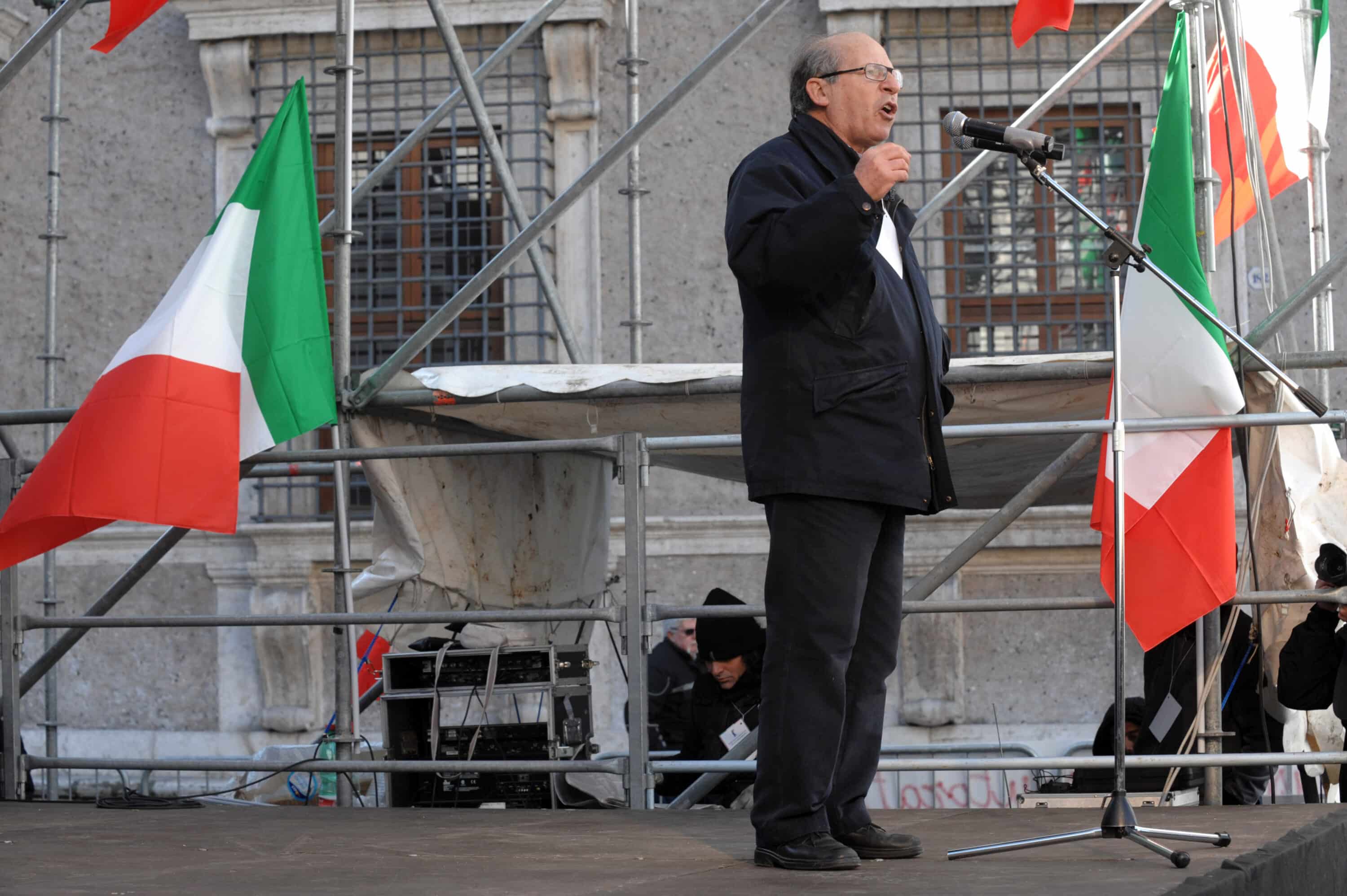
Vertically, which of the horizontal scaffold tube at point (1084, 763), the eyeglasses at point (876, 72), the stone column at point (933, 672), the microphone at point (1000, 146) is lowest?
the stone column at point (933, 672)

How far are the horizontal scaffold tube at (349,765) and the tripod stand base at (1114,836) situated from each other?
4.79 feet

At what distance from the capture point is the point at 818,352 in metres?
3.15

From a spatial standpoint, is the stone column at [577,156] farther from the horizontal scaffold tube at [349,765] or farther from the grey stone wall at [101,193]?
the horizontal scaffold tube at [349,765]

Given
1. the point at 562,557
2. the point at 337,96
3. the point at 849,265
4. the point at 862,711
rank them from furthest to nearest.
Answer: the point at 562,557, the point at 337,96, the point at 862,711, the point at 849,265

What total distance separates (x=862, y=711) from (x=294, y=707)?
6829mm

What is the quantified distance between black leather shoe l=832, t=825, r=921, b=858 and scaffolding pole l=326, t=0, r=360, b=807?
2337 mm

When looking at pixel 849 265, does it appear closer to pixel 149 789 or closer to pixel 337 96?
pixel 337 96

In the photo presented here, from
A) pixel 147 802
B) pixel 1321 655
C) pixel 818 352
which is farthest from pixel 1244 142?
pixel 147 802

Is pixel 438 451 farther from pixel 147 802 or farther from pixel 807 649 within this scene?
pixel 807 649

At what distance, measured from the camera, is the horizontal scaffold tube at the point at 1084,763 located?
167 inches

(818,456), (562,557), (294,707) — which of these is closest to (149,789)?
(294,707)

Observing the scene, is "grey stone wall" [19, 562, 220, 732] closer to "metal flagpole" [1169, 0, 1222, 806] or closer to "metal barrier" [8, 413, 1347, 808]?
"metal barrier" [8, 413, 1347, 808]

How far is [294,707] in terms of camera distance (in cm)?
956

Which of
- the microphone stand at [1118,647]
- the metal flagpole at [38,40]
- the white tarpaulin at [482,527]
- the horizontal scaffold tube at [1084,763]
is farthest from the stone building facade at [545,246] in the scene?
the microphone stand at [1118,647]
